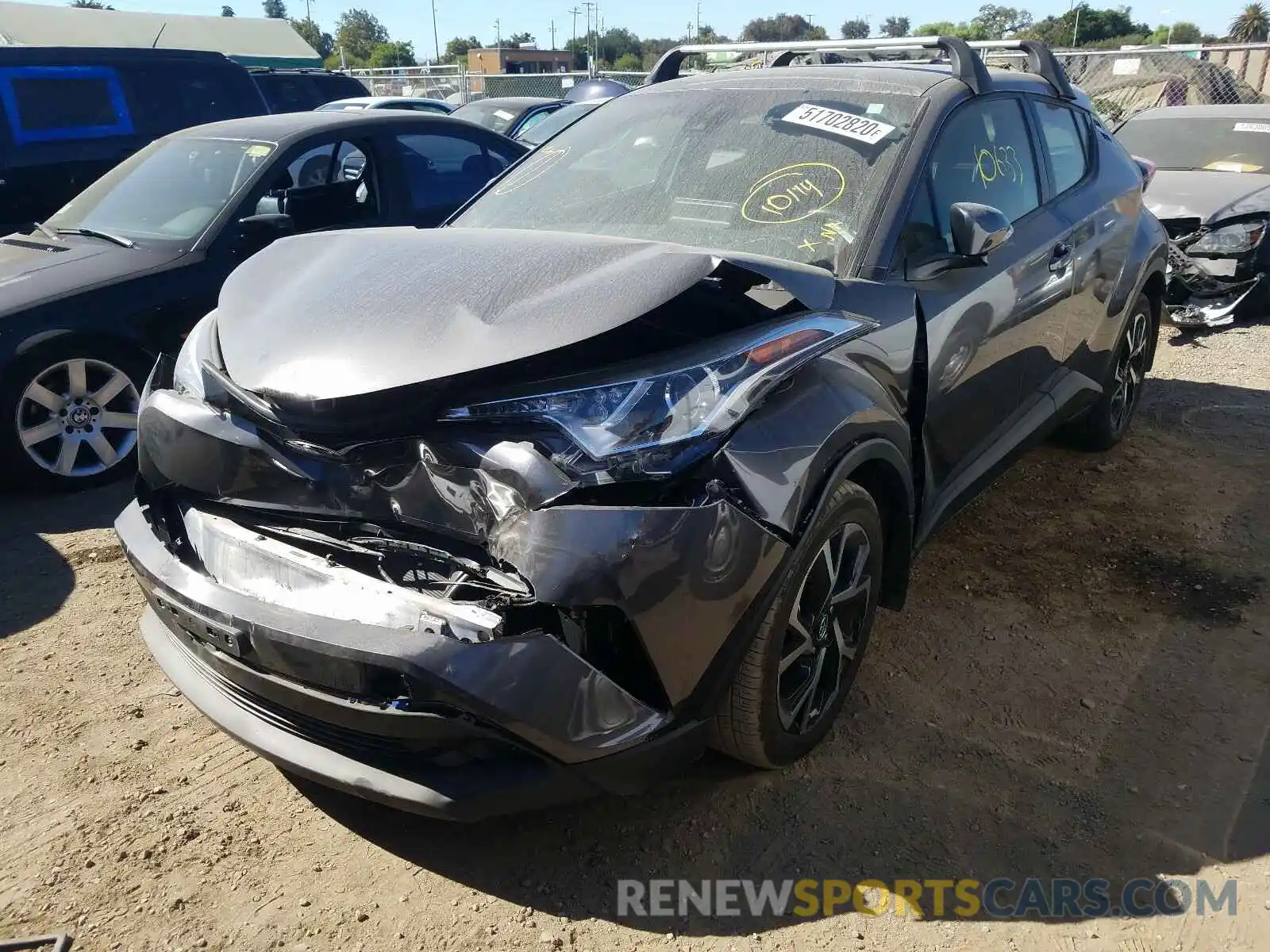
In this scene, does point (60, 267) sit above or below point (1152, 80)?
below

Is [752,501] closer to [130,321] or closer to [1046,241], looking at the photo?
[1046,241]

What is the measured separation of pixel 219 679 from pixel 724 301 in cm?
150

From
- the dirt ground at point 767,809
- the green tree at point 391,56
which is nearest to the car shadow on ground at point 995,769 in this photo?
the dirt ground at point 767,809

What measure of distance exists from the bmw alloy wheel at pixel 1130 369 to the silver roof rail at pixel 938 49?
1255 mm

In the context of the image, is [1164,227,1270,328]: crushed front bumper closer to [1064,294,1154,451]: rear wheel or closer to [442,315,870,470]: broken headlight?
[1064,294,1154,451]: rear wheel

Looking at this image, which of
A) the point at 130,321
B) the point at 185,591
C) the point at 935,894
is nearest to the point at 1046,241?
the point at 935,894

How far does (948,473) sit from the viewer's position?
330 cm

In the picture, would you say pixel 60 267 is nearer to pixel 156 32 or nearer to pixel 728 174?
pixel 728 174

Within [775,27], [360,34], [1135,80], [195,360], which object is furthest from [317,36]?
[195,360]

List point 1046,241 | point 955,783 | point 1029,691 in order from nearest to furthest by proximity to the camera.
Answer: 1. point 955,783
2. point 1029,691
3. point 1046,241

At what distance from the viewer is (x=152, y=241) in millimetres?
5098

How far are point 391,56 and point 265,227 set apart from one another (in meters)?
78.3

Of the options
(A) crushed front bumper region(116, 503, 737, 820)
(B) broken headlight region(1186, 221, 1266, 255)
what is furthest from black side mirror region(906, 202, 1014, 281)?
(B) broken headlight region(1186, 221, 1266, 255)

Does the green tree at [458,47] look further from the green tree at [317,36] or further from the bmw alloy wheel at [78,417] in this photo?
the bmw alloy wheel at [78,417]
